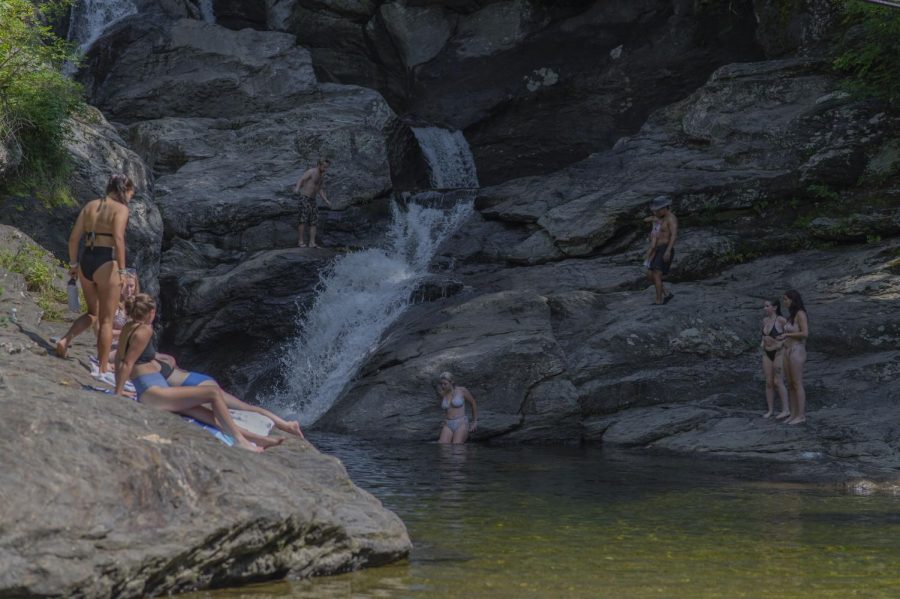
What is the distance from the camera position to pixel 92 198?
1623 centimetres

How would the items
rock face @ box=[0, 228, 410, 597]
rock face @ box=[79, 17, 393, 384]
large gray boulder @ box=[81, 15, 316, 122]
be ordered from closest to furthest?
rock face @ box=[0, 228, 410, 597] < rock face @ box=[79, 17, 393, 384] < large gray boulder @ box=[81, 15, 316, 122]

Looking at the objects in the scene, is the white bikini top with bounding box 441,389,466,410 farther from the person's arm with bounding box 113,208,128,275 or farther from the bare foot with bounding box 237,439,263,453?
the bare foot with bounding box 237,439,263,453

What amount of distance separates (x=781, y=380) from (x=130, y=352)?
9.38 meters

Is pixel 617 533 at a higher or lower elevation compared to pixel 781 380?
lower

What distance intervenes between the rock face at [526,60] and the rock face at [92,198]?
36.4ft

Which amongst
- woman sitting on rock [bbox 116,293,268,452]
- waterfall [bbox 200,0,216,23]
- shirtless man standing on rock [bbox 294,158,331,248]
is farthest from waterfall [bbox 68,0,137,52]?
woman sitting on rock [bbox 116,293,268,452]

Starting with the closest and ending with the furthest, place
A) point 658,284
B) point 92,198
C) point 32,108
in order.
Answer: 1. point 32,108
2. point 92,198
3. point 658,284

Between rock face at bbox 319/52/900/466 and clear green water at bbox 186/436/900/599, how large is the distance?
7.75 feet

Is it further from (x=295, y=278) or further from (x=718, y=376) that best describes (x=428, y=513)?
(x=295, y=278)

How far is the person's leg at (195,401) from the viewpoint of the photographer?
749 cm

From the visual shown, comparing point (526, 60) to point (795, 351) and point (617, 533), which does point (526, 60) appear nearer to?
point (795, 351)

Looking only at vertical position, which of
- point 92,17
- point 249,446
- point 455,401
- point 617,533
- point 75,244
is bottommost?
point 455,401

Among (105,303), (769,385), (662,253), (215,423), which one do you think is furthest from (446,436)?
(215,423)

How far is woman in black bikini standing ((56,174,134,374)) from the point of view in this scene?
9656 mm
